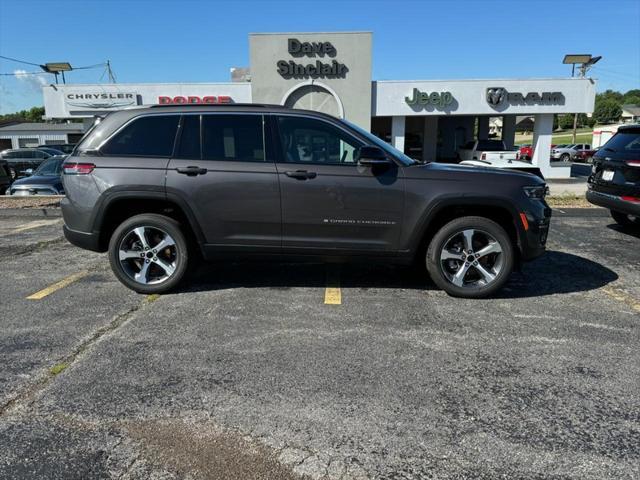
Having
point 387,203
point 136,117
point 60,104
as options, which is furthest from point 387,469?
point 60,104

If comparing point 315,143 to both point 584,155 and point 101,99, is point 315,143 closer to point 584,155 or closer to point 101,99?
point 101,99

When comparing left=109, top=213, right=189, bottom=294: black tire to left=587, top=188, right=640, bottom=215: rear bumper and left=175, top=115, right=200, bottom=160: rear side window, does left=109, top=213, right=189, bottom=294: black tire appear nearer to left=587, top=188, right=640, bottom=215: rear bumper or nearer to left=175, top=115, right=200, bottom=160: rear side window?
left=175, top=115, right=200, bottom=160: rear side window

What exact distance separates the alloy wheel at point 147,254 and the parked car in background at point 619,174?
256 inches

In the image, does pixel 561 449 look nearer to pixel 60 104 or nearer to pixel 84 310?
pixel 84 310

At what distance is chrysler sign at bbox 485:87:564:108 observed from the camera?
24312 mm

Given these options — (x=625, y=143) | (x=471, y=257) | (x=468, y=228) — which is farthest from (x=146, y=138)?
(x=625, y=143)

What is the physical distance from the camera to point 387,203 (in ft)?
15.7

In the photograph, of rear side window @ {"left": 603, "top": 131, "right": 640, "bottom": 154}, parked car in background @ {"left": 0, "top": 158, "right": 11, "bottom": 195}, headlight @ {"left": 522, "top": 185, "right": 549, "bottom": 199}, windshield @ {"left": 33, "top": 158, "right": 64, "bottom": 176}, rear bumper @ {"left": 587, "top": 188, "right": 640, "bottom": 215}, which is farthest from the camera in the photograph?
parked car in background @ {"left": 0, "top": 158, "right": 11, "bottom": 195}

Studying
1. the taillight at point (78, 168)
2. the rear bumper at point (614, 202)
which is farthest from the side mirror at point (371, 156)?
the rear bumper at point (614, 202)

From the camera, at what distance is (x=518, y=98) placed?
80.7ft

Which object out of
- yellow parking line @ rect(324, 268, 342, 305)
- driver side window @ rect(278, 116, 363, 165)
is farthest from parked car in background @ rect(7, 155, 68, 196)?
driver side window @ rect(278, 116, 363, 165)

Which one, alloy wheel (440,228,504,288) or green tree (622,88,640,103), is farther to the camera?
green tree (622,88,640,103)

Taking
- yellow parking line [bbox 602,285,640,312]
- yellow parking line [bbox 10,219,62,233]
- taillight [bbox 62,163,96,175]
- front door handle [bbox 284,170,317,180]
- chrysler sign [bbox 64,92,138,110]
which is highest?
chrysler sign [bbox 64,92,138,110]

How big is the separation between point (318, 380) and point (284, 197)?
81.1 inches
